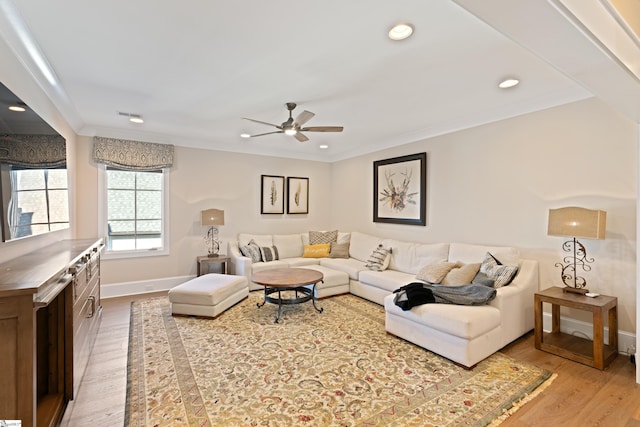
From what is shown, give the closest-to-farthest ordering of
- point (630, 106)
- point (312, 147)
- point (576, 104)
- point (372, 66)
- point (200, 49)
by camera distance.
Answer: point (630, 106) < point (200, 49) < point (372, 66) < point (576, 104) < point (312, 147)

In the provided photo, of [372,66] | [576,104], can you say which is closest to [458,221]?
[576,104]

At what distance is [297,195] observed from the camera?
6.41 metres

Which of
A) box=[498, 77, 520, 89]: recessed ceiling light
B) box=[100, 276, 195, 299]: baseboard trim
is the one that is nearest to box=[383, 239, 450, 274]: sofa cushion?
box=[498, 77, 520, 89]: recessed ceiling light

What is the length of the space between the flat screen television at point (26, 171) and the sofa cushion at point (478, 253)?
4.31 metres

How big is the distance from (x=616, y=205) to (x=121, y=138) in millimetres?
6355

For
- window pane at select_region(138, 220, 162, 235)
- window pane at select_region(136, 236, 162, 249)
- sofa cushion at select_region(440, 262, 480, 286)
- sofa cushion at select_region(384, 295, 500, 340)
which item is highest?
window pane at select_region(138, 220, 162, 235)

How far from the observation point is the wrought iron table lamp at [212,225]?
5047mm

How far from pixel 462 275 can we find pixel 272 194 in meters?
3.91

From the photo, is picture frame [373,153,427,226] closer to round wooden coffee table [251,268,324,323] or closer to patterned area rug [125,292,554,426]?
round wooden coffee table [251,268,324,323]

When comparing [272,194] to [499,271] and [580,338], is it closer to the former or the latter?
[499,271]

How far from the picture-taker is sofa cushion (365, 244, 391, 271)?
459 centimetres

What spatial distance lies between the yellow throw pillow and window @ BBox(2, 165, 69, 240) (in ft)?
11.9

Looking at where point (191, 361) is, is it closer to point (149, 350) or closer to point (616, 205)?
point (149, 350)

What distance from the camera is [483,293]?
9.48ft
